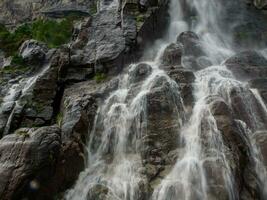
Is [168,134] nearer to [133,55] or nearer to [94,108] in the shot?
[94,108]

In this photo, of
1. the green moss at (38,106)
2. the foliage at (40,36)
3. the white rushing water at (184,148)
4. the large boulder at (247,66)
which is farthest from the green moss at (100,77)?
the foliage at (40,36)

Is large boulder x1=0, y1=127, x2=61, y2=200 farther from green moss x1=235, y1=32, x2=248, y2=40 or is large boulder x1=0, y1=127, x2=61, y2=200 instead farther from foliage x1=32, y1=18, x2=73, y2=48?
green moss x1=235, y1=32, x2=248, y2=40

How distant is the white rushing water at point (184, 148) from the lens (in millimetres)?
13516

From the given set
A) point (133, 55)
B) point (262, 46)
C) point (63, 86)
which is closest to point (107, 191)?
point (63, 86)

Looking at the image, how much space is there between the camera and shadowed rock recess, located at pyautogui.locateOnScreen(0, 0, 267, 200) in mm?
14031

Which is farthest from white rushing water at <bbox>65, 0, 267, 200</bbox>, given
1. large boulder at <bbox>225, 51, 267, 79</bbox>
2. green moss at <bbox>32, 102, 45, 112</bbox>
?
green moss at <bbox>32, 102, 45, 112</bbox>

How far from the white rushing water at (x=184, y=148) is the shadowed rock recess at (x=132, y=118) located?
0.05 m

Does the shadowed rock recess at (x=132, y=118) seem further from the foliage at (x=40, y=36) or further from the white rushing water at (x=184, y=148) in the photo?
the foliage at (x=40, y=36)

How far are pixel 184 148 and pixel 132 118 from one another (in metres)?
3.31

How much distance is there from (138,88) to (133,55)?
22.5 ft

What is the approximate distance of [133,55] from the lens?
2616cm

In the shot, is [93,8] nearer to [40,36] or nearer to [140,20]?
[40,36]

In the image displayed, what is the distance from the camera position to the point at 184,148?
1571cm

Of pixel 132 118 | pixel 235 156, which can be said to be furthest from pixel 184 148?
pixel 132 118
